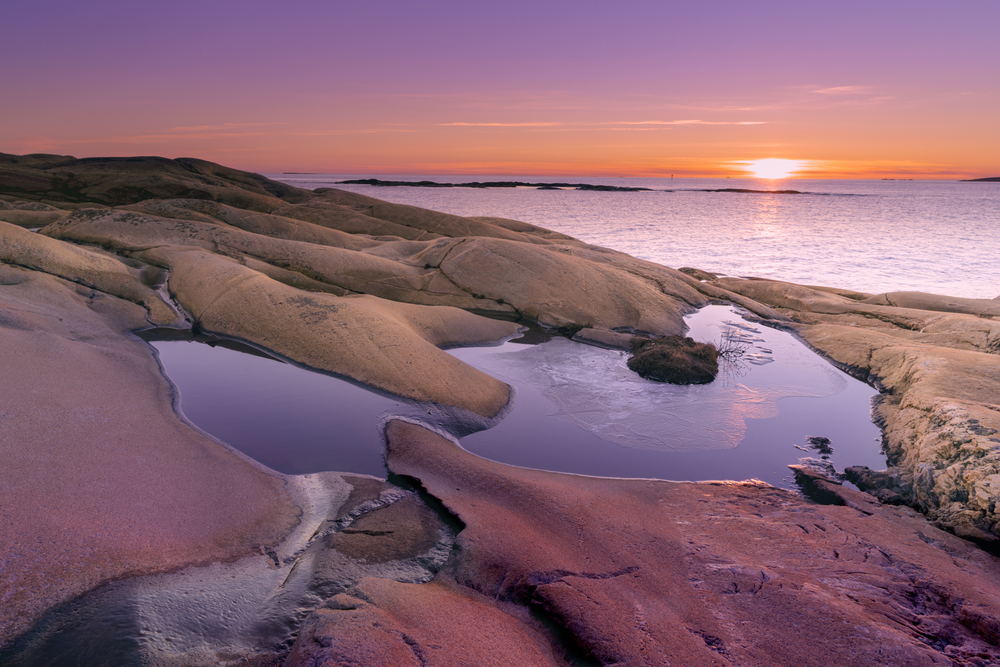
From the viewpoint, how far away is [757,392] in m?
7.08

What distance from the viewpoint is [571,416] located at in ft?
20.1

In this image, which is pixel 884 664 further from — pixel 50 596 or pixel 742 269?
pixel 742 269

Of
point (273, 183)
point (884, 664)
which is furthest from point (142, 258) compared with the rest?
point (273, 183)

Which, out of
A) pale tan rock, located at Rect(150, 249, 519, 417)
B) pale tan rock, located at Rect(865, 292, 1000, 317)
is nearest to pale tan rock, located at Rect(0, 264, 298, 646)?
pale tan rock, located at Rect(150, 249, 519, 417)

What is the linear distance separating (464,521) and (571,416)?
2605 millimetres

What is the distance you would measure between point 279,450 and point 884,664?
4588 mm

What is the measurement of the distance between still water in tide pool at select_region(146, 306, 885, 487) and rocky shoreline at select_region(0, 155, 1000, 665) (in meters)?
0.29

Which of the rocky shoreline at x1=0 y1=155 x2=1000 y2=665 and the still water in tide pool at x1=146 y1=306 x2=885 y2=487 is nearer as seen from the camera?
the rocky shoreline at x1=0 y1=155 x2=1000 y2=665

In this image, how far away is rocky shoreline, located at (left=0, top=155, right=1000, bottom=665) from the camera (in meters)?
2.76

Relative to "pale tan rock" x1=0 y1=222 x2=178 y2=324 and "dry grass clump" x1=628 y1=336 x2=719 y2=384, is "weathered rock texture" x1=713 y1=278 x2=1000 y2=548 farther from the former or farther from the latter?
"pale tan rock" x1=0 y1=222 x2=178 y2=324

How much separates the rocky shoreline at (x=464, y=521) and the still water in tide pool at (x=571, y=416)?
29 centimetres

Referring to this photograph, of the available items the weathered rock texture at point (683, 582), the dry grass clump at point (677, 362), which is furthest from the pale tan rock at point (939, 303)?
the weathered rock texture at point (683, 582)

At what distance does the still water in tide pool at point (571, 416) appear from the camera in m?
5.04

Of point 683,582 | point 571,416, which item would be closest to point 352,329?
point 571,416
